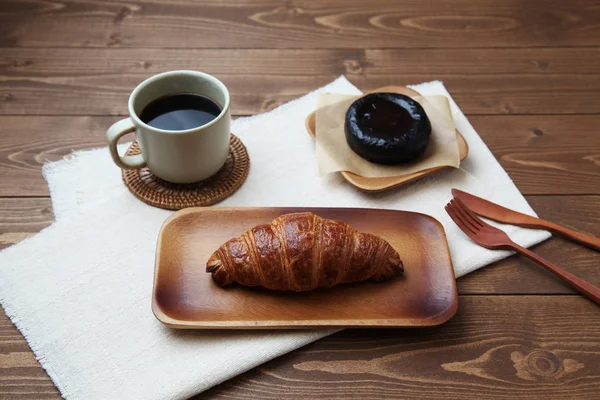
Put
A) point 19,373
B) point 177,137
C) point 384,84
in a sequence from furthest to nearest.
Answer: point 384,84
point 177,137
point 19,373

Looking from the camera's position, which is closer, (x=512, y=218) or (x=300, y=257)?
(x=300, y=257)

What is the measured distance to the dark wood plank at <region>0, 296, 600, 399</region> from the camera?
0.82 metres

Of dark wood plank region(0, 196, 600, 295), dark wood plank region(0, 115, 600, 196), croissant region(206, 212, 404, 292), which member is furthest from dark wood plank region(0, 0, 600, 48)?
croissant region(206, 212, 404, 292)

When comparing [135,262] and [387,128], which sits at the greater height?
[387,128]

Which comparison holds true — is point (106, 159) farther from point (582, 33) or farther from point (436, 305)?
point (582, 33)

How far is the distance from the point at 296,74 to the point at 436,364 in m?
0.71

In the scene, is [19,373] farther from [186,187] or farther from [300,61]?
[300,61]

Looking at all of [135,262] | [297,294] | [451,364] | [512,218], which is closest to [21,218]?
[135,262]

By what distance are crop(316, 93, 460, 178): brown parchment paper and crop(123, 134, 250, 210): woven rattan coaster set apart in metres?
0.15

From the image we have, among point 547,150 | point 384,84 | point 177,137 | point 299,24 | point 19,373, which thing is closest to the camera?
point 19,373

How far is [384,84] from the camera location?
1.28 m

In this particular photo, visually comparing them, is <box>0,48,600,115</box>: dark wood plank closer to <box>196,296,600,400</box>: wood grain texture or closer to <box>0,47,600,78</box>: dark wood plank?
<box>0,47,600,78</box>: dark wood plank

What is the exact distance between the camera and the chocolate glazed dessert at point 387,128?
40.9 inches

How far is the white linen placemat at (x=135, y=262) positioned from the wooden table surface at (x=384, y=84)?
3 centimetres
